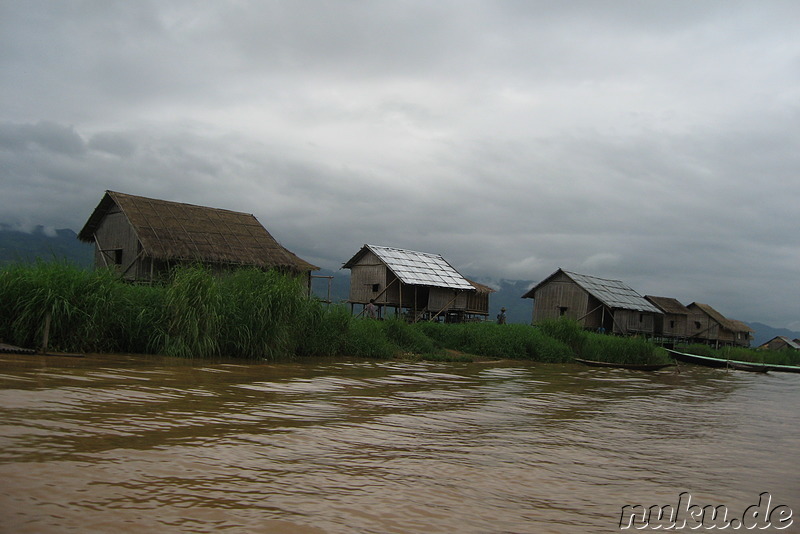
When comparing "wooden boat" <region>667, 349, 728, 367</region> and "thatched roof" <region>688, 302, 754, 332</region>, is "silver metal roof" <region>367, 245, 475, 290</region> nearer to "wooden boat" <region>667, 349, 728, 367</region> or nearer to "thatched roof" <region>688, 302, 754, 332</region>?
"wooden boat" <region>667, 349, 728, 367</region>

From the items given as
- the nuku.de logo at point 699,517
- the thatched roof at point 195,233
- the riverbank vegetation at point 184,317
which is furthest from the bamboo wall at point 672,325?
the nuku.de logo at point 699,517

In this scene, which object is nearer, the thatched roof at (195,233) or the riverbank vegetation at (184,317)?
the riverbank vegetation at (184,317)

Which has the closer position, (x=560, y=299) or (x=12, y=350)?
(x=12, y=350)

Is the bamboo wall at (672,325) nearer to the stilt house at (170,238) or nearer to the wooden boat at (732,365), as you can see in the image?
the wooden boat at (732,365)

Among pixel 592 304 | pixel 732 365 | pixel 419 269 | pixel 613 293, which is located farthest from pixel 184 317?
pixel 613 293

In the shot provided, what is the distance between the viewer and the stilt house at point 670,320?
133 feet

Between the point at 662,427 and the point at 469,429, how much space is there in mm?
2364

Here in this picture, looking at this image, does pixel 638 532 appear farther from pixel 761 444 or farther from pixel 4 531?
pixel 761 444

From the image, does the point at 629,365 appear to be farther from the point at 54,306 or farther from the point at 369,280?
the point at 54,306

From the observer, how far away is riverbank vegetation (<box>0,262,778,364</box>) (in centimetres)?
897

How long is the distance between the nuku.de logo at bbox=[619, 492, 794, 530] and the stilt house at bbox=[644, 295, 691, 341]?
39.0 metres

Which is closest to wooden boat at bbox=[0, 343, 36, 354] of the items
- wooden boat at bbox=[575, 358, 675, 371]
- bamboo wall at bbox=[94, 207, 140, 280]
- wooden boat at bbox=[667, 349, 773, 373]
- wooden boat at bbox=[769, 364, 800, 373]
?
bamboo wall at bbox=[94, 207, 140, 280]

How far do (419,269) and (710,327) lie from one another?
90.6 feet

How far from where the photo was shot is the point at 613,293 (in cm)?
3653
